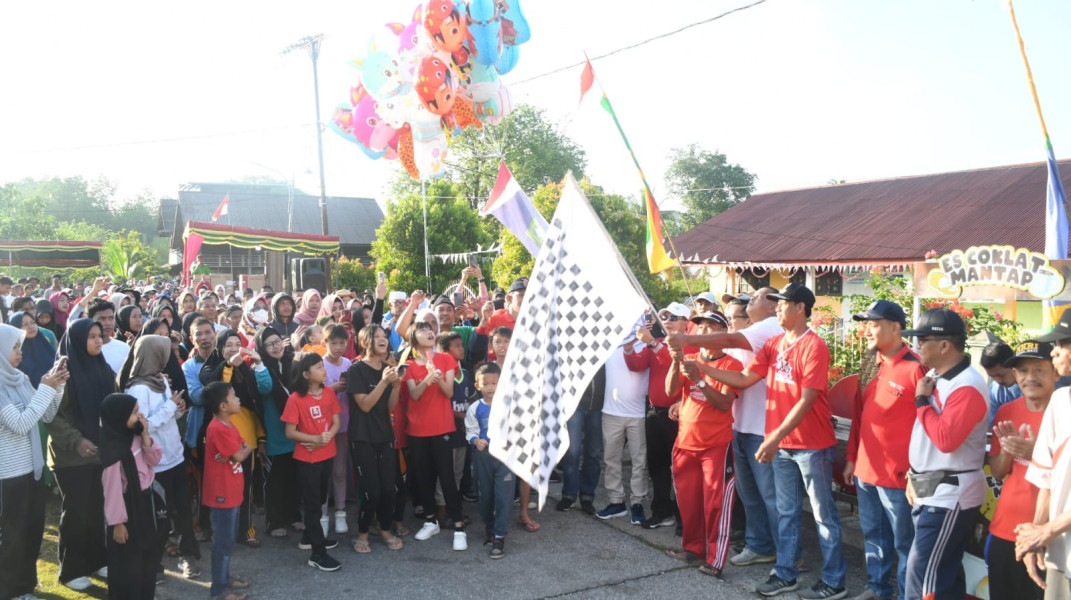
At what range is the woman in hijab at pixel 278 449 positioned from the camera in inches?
226

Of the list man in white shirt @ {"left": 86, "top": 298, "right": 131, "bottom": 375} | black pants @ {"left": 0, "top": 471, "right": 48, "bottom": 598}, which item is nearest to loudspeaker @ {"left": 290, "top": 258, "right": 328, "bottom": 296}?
man in white shirt @ {"left": 86, "top": 298, "right": 131, "bottom": 375}

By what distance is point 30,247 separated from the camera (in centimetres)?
2648

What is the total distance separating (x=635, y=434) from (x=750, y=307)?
1661 millimetres

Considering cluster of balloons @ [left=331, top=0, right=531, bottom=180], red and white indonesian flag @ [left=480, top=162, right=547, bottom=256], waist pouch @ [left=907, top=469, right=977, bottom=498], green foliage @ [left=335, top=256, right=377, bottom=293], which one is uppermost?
cluster of balloons @ [left=331, top=0, right=531, bottom=180]

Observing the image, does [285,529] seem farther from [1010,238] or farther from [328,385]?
[1010,238]

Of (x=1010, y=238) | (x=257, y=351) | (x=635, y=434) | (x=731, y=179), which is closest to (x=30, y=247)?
(x=257, y=351)

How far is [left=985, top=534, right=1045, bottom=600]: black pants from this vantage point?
3402 mm

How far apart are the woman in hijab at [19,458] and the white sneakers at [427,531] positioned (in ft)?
8.87

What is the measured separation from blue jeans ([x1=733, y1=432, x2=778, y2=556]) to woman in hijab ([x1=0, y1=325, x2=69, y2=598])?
4738mm

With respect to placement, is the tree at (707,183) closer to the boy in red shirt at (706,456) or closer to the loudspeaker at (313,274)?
the loudspeaker at (313,274)

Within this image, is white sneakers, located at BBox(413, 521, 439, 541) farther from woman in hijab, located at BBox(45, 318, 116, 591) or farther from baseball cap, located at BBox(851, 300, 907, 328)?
baseball cap, located at BBox(851, 300, 907, 328)

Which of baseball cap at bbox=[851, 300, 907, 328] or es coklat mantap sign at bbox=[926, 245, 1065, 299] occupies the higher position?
es coklat mantap sign at bbox=[926, 245, 1065, 299]

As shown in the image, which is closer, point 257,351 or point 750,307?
point 750,307

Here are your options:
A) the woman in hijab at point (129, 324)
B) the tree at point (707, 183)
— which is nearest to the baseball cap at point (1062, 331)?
the woman in hijab at point (129, 324)
